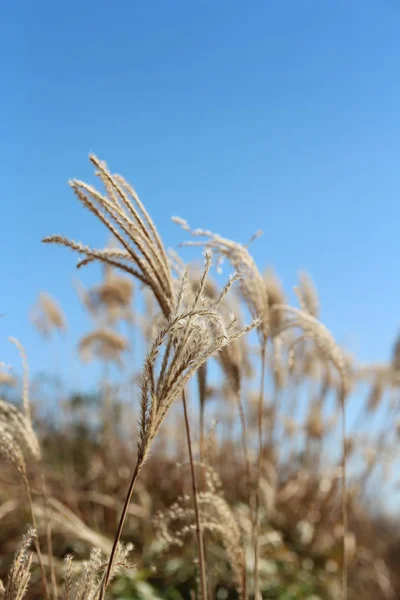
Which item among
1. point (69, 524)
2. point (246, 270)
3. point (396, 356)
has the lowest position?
point (69, 524)

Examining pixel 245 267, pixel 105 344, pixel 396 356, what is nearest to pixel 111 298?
pixel 105 344

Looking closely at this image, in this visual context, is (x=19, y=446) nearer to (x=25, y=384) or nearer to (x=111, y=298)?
(x=25, y=384)

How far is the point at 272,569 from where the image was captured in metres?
3.57

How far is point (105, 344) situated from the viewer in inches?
184

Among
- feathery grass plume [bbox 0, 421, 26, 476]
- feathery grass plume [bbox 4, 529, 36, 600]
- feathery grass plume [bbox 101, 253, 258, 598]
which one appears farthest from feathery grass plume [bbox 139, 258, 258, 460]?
feathery grass plume [bbox 0, 421, 26, 476]

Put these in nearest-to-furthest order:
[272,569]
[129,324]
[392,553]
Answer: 1. [272,569]
2. [129,324]
3. [392,553]

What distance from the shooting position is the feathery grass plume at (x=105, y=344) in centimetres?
432

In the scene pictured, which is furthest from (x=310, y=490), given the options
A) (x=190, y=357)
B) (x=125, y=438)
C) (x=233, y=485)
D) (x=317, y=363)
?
(x=190, y=357)

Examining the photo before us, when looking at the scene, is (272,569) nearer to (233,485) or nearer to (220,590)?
(220,590)

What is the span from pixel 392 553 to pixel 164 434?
8.96ft

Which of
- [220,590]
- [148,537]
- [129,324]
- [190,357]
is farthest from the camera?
[129,324]

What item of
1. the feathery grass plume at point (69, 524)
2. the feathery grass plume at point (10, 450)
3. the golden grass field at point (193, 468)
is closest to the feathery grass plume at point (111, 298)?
the golden grass field at point (193, 468)

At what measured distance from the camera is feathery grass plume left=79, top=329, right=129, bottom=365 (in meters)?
4.32

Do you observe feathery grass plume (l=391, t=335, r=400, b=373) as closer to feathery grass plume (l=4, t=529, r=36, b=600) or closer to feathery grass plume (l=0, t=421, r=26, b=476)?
feathery grass plume (l=0, t=421, r=26, b=476)
